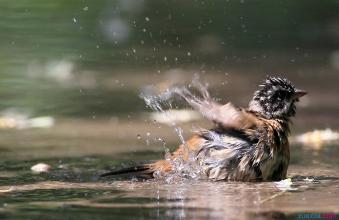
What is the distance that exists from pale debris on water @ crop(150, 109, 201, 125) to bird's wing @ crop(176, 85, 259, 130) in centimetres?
224

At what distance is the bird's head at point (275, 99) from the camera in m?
7.25

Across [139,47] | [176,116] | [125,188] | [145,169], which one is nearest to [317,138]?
[176,116]

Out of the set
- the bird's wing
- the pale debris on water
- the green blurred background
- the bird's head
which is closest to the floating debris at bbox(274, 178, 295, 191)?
the bird's wing

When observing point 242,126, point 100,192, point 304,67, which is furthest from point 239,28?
point 100,192

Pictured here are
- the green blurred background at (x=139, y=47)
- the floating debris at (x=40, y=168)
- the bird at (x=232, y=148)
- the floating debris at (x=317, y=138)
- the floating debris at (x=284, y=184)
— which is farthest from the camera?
the green blurred background at (x=139, y=47)

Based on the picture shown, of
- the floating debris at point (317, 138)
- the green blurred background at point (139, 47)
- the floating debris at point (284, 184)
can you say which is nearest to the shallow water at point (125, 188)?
the floating debris at point (284, 184)

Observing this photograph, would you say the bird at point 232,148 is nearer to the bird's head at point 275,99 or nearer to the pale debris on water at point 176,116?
the bird's head at point 275,99

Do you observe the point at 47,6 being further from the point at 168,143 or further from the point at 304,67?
the point at 168,143

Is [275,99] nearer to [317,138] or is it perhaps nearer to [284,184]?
[284,184]

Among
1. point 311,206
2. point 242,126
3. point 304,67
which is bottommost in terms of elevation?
point 311,206

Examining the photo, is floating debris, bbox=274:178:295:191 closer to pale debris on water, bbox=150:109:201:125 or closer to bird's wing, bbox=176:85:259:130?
bird's wing, bbox=176:85:259:130

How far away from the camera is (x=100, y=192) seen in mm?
6094

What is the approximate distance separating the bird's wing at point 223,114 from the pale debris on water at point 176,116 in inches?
88.3

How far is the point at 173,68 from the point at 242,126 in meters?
4.58
